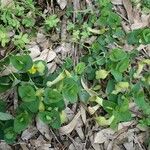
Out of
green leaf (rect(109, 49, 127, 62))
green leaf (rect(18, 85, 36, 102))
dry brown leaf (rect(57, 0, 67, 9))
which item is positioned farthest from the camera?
dry brown leaf (rect(57, 0, 67, 9))

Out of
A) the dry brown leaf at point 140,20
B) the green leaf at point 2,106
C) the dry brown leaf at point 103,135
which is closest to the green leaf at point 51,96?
the green leaf at point 2,106

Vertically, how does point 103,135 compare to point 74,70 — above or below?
below

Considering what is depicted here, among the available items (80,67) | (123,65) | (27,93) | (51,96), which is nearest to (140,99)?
(123,65)

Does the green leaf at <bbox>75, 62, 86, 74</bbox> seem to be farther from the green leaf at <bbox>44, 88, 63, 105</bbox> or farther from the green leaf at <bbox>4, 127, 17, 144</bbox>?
the green leaf at <bbox>4, 127, 17, 144</bbox>

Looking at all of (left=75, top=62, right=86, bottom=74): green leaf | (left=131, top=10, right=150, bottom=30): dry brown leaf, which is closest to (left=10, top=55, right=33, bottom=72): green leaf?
(left=75, top=62, right=86, bottom=74): green leaf

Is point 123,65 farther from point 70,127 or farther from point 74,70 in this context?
point 70,127

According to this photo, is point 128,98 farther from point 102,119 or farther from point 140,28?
point 140,28

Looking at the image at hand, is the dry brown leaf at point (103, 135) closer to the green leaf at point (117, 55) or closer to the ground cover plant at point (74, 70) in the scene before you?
the ground cover plant at point (74, 70)
